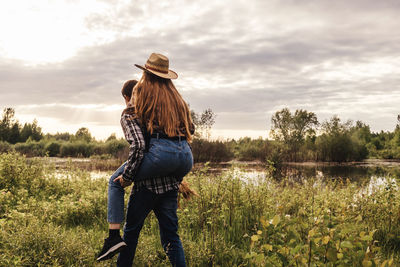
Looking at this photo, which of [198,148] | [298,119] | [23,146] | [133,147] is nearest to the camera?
[133,147]

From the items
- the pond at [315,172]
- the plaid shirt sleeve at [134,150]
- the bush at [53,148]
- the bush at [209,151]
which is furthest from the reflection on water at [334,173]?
the bush at [53,148]

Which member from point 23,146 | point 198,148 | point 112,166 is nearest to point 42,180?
point 112,166

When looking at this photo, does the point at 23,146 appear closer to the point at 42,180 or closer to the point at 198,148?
the point at 198,148

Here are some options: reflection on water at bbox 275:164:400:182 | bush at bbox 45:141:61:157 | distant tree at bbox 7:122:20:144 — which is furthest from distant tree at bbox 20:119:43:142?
reflection on water at bbox 275:164:400:182

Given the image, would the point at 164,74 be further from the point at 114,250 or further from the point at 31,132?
the point at 31,132

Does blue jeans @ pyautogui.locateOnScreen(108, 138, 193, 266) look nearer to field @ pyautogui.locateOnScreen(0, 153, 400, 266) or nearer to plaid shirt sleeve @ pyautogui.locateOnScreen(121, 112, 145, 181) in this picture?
plaid shirt sleeve @ pyautogui.locateOnScreen(121, 112, 145, 181)

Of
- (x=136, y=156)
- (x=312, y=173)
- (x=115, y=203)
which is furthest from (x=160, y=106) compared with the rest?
(x=312, y=173)

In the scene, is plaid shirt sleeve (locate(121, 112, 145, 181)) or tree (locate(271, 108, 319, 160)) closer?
plaid shirt sleeve (locate(121, 112, 145, 181))

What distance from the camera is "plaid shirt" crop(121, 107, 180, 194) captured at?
2.34m

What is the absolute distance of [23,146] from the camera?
29047 millimetres

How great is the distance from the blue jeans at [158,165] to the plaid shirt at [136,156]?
0.18ft

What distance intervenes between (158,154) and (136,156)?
170 mm

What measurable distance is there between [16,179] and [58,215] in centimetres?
300

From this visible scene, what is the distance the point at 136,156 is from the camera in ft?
7.69
